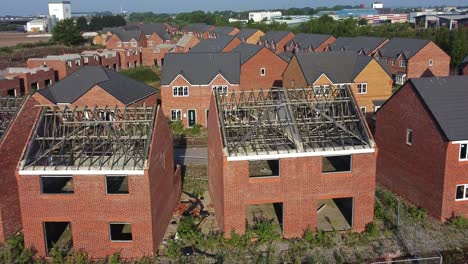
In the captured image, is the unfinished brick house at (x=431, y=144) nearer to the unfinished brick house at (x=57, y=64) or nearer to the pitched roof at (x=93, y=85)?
Result: the pitched roof at (x=93, y=85)

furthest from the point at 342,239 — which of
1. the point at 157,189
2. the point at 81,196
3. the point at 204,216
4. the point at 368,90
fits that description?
the point at 368,90

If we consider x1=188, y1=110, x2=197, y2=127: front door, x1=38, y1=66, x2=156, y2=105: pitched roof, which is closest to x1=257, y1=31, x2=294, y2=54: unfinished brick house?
x1=188, y1=110, x2=197, y2=127: front door

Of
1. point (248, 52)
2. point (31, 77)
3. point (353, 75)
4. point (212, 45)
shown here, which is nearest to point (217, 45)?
point (212, 45)

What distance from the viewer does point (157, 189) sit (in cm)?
2044

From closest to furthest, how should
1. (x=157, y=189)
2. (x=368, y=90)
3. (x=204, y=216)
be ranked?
(x=157, y=189) → (x=204, y=216) → (x=368, y=90)

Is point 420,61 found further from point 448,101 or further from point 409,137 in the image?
point 448,101

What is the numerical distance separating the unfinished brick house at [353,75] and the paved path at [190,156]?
43.2 feet

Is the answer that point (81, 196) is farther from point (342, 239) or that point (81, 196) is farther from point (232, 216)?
A: point (342, 239)

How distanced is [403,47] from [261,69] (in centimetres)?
2302

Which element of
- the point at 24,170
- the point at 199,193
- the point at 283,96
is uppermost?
the point at 283,96

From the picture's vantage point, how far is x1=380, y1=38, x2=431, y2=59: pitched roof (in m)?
60.1

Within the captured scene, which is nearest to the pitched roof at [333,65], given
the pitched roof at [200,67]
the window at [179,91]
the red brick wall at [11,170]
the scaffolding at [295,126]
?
the pitched roof at [200,67]

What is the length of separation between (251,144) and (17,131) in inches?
438

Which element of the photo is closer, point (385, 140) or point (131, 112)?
point (131, 112)
